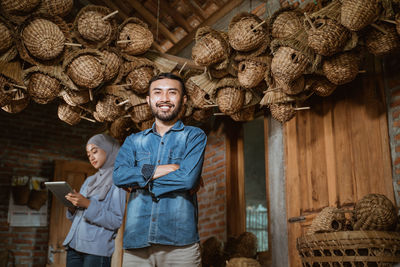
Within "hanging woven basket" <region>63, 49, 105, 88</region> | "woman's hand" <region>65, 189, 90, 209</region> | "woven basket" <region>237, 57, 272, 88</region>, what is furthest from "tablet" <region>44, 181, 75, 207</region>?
"woven basket" <region>237, 57, 272, 88</region>

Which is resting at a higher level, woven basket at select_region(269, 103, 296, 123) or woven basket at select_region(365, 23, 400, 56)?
woven basket at select_region(365, 23, 400, 56)

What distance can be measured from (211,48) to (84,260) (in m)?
1.82

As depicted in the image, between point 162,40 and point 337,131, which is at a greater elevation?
point 162,40

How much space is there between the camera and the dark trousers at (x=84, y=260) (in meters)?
2.97

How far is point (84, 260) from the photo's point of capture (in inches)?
118

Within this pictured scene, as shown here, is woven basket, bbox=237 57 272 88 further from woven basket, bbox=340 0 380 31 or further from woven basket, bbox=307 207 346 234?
woven basket, bbox=307 207 346 234

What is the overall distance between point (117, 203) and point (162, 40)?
377 centimetres

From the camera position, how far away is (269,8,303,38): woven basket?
3.10 meters

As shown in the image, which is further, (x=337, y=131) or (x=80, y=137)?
→ (x=80, y=137)

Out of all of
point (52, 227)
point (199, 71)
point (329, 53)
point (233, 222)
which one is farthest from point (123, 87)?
point (52, 227)

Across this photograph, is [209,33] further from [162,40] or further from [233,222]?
[162,40]

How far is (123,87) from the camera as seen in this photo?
3764 millimetres

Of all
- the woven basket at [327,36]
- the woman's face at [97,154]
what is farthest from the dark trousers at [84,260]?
the woven basket at [327,36]

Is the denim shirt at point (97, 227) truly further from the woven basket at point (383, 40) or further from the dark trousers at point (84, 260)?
the woven basket at point (383, 40)
